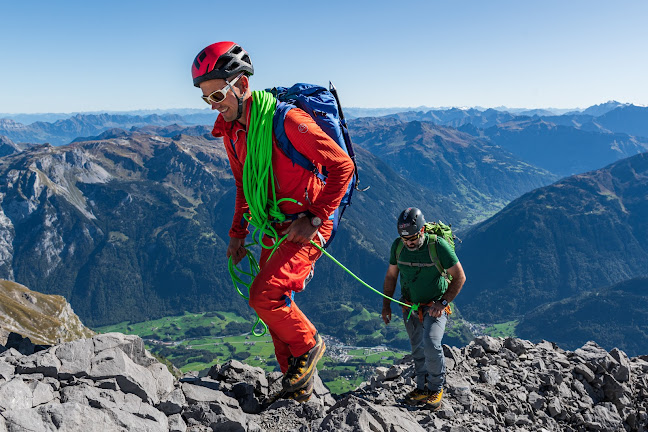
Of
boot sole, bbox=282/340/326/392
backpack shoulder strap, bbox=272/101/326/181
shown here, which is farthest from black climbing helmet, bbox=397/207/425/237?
boot sole, bbox=282/340/326/392

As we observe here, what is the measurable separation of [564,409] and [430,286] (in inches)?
163

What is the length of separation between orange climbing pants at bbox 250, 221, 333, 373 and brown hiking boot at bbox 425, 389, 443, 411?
253cm

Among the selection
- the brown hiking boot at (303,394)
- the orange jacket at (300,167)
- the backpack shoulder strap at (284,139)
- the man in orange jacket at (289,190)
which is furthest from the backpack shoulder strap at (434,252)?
the brown hiking boot at (303,394)

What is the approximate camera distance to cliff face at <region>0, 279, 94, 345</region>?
13375cm

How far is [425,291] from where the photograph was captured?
8656 mm

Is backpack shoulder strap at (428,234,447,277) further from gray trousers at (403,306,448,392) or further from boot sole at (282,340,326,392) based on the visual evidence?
boot sole at (282,340,326,392)

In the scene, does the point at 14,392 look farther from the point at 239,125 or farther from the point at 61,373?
the point at 239,125

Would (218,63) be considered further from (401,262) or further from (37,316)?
(37,316)

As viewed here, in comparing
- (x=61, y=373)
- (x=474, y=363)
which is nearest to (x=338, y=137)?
(x=61, y=373)

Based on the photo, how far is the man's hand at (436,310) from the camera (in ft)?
27.2

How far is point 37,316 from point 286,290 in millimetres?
173466

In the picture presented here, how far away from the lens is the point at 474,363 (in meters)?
10.8

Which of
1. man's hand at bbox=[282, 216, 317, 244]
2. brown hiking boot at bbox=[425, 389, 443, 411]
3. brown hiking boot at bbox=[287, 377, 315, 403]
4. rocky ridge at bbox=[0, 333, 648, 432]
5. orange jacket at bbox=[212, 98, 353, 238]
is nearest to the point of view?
rocky ridge at bbox=[0, 333, 648, 432]

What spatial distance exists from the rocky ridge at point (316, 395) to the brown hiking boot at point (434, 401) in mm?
149
